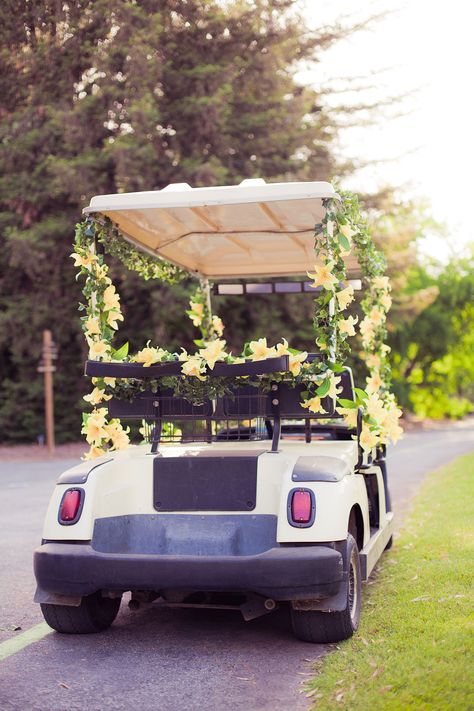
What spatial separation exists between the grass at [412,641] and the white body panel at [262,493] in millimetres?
641

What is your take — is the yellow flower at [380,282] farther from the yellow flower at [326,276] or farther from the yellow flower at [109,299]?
the yellow flower at [109,299]

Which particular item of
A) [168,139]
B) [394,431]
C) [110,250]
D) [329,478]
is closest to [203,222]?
[110,250]

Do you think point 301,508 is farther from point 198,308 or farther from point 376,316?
point 198,308

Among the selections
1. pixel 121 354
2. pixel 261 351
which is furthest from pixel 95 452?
pixel 261 351

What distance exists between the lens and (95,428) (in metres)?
5.93

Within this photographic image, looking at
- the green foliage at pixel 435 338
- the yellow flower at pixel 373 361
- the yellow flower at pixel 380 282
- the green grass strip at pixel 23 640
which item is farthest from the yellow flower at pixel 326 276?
the green foliage at pixel 435 338

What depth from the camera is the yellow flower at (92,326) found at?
6.12 m

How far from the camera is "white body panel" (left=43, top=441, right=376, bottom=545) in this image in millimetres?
Result: 4773

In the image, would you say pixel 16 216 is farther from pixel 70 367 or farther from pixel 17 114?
pixel 70 367

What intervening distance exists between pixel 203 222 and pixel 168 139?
18.5m

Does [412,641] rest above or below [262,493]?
below

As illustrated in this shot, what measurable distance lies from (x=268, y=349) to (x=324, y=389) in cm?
41

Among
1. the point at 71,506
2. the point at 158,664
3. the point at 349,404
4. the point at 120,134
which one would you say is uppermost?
the point at 120,134

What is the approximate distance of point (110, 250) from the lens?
6.59 meters
